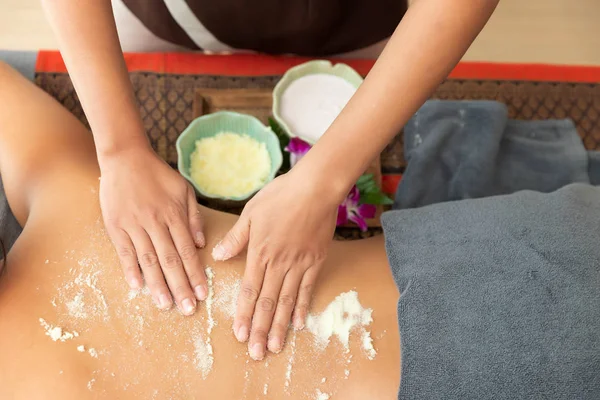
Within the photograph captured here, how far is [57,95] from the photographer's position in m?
1.39

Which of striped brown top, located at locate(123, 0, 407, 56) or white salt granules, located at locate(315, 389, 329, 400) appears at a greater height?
striped brown top, located at locate(123, 0, 407, 56)

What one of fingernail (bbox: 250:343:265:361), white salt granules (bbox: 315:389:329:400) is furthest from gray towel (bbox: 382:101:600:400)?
fingernail (bbox: 250:343:265:361)

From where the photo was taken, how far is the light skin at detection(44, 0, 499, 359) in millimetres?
819

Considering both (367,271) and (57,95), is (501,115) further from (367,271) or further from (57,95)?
(57,95)

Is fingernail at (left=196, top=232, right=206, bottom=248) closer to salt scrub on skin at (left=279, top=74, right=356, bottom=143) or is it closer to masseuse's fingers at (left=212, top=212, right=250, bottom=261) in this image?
masseuse's fingers at (left=212, top=212, right=250, bottom=261)

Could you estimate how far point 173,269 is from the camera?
83 centimetres

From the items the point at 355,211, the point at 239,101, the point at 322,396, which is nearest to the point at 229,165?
the point at 239,101

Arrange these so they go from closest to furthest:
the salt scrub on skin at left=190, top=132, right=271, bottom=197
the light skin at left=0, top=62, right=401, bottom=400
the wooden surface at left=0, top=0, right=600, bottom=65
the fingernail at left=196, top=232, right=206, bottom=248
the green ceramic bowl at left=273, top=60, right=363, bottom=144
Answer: the light skin at left=0, top=62, right=401, bottom=400, the fingernail at left=196, top=232, right=206, bottom=248, the salt scrub on skin at left=190, top=132, right=271, bottom=197, the green ceramic bowl at left=273, top=60, right=363, bottom=144, the wooden surface at left=0, top=0, right=600, bottom=65

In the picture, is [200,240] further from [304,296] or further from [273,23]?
[273,23]

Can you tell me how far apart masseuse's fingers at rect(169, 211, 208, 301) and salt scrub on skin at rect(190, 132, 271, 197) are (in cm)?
35

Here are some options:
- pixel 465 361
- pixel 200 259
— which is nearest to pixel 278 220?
pixel 200 259

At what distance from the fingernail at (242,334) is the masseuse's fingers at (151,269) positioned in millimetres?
124

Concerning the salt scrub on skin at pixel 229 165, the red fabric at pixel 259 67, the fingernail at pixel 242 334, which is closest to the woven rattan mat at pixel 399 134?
the red fabric at pixel 259 67

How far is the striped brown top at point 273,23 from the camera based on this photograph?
4.07 feet
